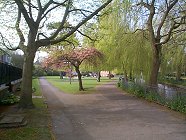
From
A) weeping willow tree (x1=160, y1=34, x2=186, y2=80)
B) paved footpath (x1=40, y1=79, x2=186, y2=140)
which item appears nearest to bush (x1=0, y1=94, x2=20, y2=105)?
paved footpath (x1=40, y1=79, x2=186, y2=140)

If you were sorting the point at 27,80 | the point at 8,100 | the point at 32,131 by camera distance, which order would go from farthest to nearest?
the point at 8,100 → the point at 27,80 → the point at 32,131

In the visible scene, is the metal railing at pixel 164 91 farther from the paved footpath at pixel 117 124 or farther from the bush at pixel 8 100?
the bush at pixel 8 100

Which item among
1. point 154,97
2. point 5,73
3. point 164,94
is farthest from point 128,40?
point 5,73

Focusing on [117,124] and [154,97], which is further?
[154,97]

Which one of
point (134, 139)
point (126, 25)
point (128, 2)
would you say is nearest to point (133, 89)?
point (126, 25)

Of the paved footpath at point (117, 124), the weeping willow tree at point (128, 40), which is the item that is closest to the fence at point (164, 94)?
the paved footpath at point (117, 124)

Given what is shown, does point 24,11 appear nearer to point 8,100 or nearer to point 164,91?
point 8,100

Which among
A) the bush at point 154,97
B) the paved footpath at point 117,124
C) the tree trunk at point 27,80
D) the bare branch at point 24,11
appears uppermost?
the bare branch at point 24,11

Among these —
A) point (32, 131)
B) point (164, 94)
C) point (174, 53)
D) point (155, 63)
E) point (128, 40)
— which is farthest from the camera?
point (174, 53)

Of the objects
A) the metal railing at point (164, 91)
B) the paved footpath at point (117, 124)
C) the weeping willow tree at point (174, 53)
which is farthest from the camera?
the weeping willow tree at point (174, 53)

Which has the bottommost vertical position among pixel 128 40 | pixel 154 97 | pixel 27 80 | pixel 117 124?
pixel 117 124

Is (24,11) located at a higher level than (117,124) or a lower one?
higher

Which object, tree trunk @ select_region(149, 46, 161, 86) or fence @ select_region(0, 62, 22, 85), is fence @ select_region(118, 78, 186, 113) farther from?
fence @ select_region(0, 62, 22, 85)

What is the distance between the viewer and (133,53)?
24.9m
